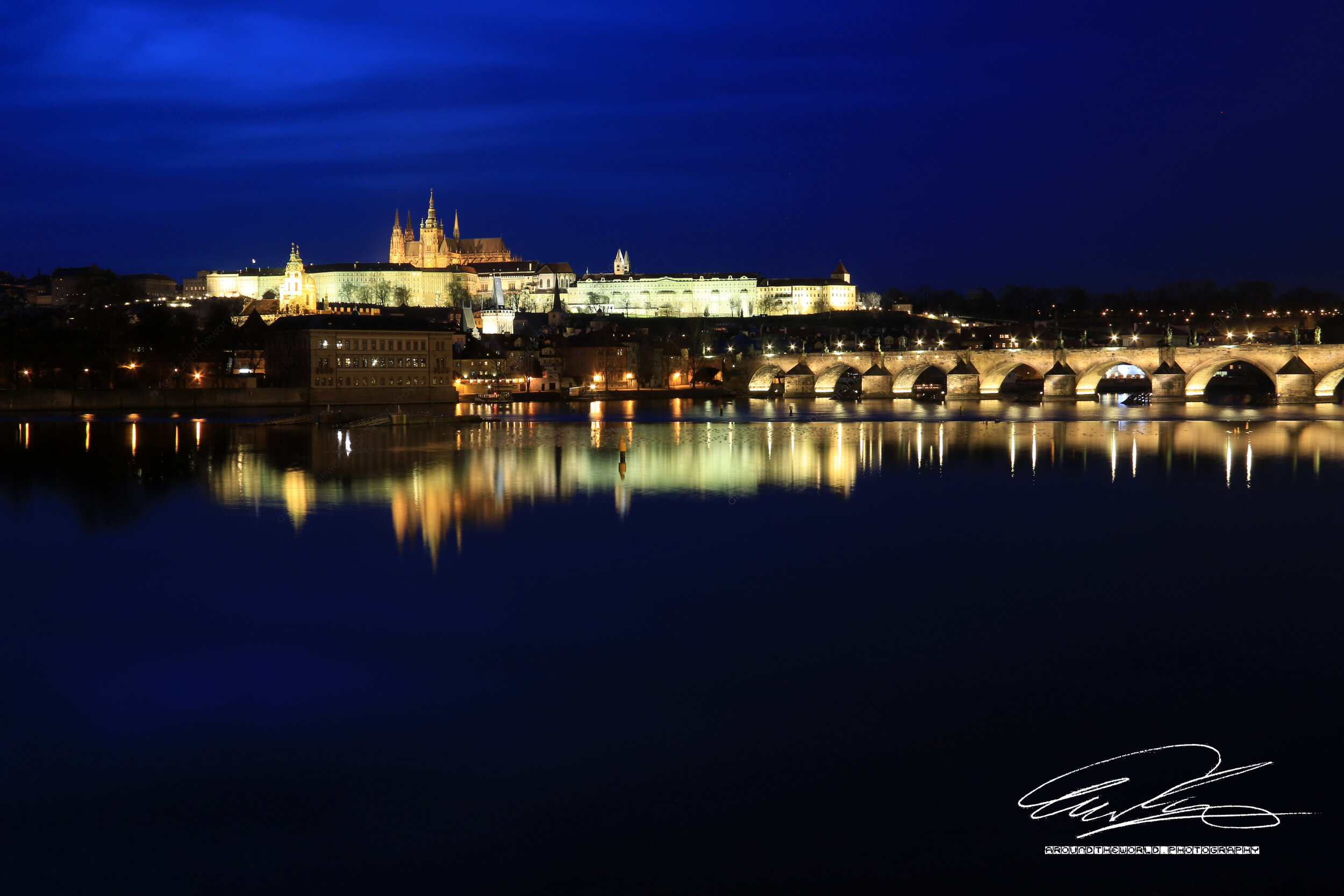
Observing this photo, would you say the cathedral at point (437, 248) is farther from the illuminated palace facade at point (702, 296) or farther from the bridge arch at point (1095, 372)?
the bridge arch at point (1095, 372)

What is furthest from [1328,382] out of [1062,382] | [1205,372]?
[1062,382]

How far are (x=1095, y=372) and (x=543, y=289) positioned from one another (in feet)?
268

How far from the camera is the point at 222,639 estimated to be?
972 centimetres

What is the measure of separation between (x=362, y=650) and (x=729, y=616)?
318 cm

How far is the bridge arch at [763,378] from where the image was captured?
272 feet

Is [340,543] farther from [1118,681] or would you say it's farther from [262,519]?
[1118,681]

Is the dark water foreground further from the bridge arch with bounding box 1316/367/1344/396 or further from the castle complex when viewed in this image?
the castle complex

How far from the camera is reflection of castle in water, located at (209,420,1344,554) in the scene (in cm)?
1925

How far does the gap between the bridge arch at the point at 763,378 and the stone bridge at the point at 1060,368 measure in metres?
0.05

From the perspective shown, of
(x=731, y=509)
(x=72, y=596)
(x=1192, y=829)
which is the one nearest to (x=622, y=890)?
(x=1192, y=829)

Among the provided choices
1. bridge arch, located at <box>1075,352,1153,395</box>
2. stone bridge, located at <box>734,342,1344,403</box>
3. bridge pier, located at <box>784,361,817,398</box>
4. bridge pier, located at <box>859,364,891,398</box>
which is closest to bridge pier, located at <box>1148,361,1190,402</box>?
stone bridge, located at <box>734,342,1344,403</box>

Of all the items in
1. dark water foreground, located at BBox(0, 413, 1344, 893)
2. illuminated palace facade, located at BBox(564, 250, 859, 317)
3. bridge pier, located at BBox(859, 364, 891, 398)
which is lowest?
dark water foreground, located at BBox(0, 413, 1344, 893)

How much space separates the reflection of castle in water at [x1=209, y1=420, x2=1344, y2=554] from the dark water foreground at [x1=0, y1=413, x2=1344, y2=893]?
1146 mm

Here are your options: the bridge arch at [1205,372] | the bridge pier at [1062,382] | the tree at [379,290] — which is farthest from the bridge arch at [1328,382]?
the tree at [379,290]
